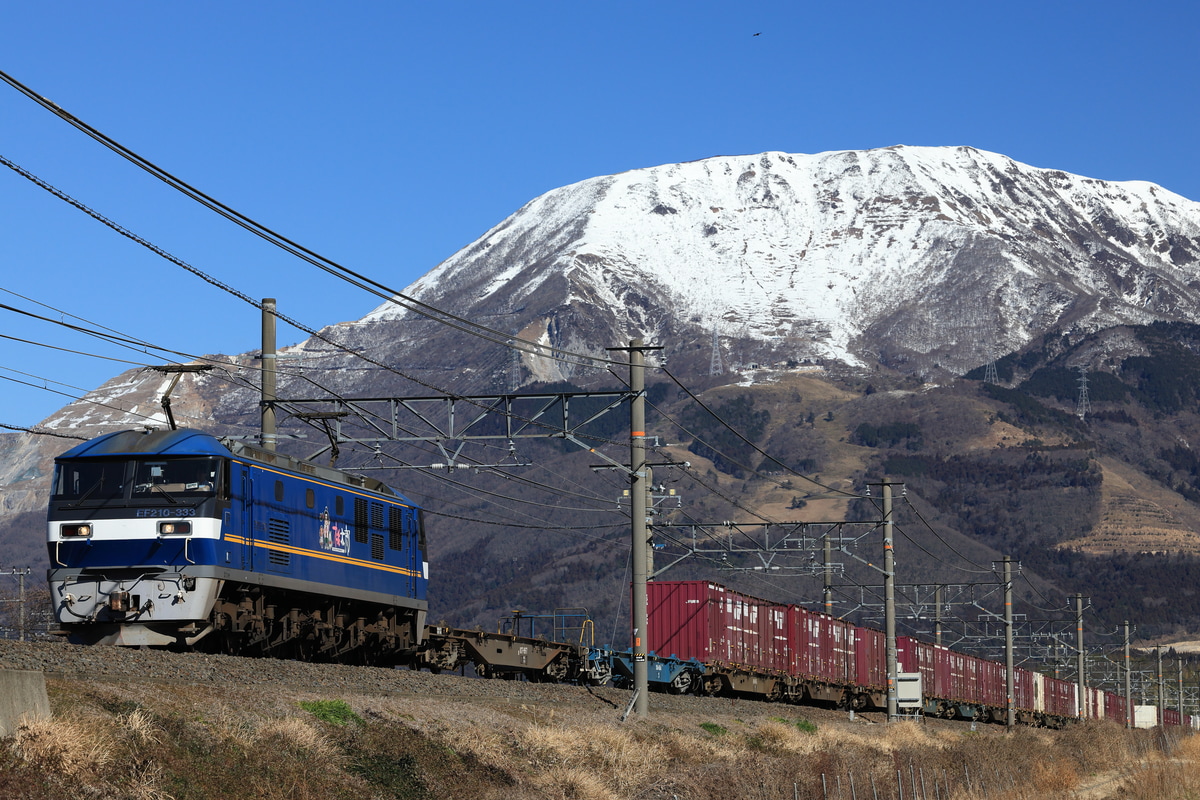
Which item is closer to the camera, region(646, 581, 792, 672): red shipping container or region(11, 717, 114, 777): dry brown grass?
region(11, 717, 114, 777): dry brown grass

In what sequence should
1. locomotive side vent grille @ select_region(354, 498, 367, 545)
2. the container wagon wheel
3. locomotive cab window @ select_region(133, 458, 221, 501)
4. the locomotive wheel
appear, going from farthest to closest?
1. the container wagon wheel
2. the locomotive wheel
3. locomotive side vent grille @ select_region(354, 498, 367, 545)
4. locomotive cab window @ select_region(133, 458, 221, 501)

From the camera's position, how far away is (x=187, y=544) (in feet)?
89.9

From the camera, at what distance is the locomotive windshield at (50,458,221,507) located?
27.7m

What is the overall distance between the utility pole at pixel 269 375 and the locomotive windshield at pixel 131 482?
8.36 meters

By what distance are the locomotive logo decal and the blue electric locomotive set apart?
0.06 m

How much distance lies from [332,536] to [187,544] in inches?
222

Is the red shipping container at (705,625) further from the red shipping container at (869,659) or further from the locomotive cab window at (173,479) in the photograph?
the locomotive cab window at (173,479)

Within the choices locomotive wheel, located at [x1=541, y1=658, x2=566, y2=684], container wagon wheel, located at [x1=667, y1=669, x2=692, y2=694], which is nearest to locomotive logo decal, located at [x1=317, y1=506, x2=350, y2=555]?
locomotive wheel, located at [x1=541, y1=658, x2=566, y2=684]

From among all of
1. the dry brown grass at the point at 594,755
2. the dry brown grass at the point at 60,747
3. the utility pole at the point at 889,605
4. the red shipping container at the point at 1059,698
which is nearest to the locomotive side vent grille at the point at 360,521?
the dry brown grass at the point at 594,755

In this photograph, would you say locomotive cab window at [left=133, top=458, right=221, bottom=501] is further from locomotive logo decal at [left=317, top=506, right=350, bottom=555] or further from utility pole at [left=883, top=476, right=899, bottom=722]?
utility pole at [left=883, top=476, right=899, bottom=722]

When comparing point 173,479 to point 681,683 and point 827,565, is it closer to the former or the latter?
point 681,683

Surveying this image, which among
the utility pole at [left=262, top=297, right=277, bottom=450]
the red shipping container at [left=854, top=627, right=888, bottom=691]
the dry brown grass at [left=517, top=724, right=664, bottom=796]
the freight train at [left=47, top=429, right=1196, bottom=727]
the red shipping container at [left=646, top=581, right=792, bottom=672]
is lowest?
the red shipping container at [left=854, top=627, right=888, bottom=691]

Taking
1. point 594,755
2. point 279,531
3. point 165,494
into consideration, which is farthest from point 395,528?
point 594,755

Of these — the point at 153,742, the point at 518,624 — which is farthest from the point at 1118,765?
the point at 153,742
